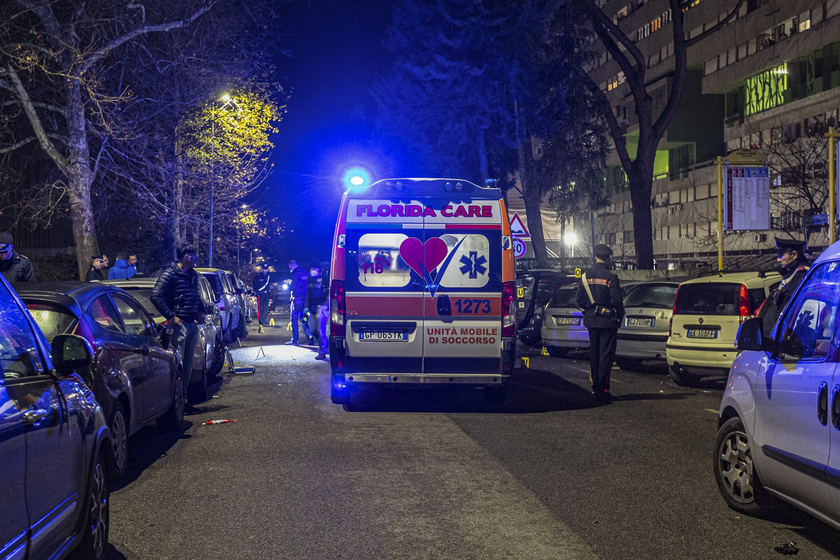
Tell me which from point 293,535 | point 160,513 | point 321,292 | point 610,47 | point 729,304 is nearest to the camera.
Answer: point 293,535

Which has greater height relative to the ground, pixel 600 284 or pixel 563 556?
pixel 600 284

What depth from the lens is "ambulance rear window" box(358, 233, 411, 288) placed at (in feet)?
34.4

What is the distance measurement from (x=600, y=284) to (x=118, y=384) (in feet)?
22.0

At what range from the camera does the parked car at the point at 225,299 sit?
19.8 meters

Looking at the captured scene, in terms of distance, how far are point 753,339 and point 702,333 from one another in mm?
7807

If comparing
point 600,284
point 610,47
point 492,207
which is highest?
point 610,47

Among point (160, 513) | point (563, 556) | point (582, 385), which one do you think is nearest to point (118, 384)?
point (160, 513)

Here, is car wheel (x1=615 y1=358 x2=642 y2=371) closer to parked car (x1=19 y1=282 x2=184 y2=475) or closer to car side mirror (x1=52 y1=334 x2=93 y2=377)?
parked car (x1=19 y1=282 x2=184 y2=475)

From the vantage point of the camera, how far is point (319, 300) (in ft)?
60.4

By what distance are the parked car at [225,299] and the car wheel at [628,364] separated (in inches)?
324

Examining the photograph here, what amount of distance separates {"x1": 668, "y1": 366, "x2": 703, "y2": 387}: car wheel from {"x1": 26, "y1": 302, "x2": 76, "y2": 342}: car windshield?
956 centimetres

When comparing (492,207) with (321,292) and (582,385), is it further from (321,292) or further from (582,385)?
(321,292)

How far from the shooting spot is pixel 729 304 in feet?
43.8

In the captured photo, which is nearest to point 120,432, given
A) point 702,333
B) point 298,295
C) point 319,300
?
point 702,333
